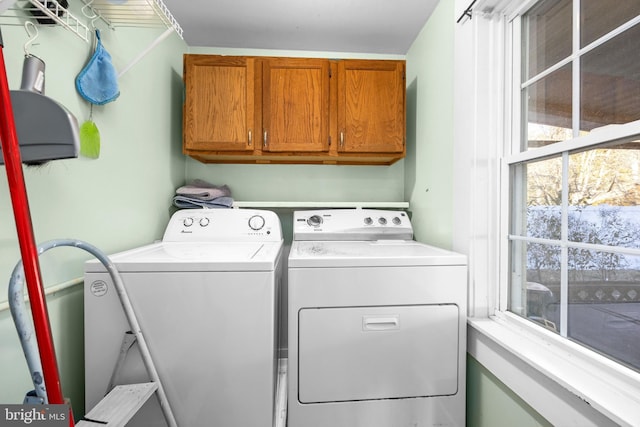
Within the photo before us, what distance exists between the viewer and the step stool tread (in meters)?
0.90

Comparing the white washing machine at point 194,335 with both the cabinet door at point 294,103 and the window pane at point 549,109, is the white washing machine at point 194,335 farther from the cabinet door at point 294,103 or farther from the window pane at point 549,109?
the window pane at point 549,109

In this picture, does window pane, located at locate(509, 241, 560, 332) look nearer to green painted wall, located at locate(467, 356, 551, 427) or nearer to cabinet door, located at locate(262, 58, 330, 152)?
green painted wall, located at locate(467, 356, 551, 427)

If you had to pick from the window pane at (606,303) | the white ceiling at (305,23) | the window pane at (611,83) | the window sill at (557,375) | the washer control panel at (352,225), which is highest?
the white ceiling at (305,23)

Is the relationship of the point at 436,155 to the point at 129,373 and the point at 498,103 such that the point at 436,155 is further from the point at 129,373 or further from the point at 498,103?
the point at 129,373

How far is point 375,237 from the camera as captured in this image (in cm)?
206

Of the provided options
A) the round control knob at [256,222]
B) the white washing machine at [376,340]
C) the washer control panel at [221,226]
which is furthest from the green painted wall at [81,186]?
the white washing machine at [376,340]

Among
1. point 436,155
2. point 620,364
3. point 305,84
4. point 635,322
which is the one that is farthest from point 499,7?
point 620,364

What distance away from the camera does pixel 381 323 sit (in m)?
1.29

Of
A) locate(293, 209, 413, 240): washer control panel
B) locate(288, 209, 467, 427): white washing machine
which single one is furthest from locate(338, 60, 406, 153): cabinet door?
locate(288, 209, 467, 427): white washing machine

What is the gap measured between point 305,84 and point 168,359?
1.66m

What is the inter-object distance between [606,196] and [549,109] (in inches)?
16.0

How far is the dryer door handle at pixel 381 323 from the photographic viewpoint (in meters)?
1.28

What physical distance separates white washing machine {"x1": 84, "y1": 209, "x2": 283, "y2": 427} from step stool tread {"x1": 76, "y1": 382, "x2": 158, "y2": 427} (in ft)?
0.19

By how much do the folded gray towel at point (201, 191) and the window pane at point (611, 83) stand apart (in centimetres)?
191
